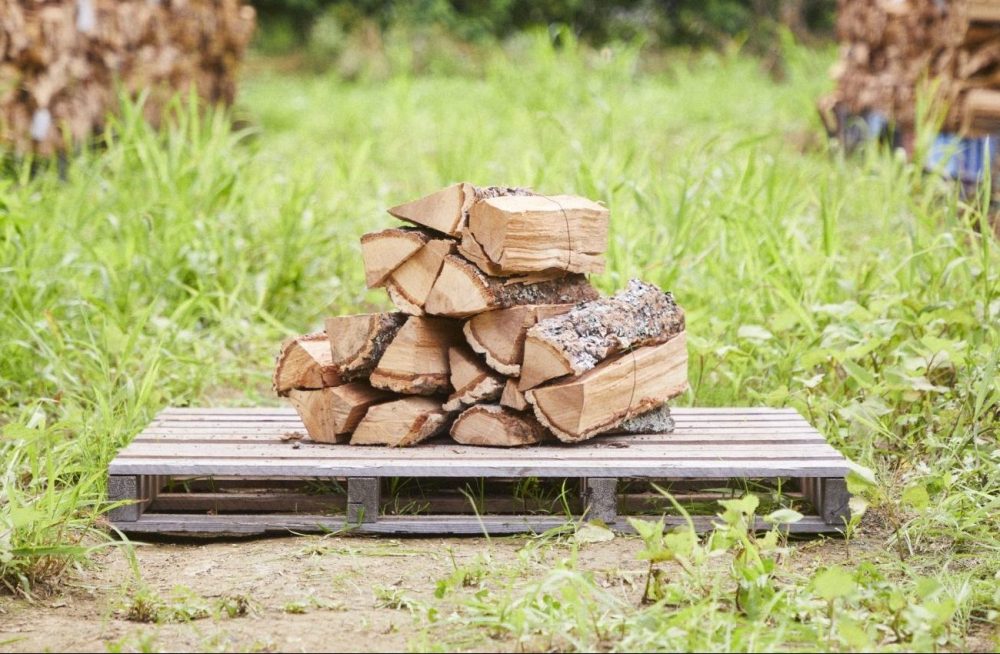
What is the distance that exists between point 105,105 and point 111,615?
4.48 metres

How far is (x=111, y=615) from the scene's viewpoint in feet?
7.39

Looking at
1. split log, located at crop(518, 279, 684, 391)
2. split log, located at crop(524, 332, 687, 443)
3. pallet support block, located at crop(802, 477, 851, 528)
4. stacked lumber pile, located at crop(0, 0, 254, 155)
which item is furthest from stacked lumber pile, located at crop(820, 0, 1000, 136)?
stacked lumber pile, located at crop(0, 0, 254, 155)

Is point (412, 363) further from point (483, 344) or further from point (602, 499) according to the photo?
point (602, 499)

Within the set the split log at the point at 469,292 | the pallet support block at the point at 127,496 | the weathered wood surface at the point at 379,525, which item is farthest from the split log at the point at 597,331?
the pallet support block at the point at 127,496

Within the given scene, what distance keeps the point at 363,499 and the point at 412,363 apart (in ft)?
1.15

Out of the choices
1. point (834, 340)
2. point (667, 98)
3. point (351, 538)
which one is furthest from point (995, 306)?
point (667, 98)

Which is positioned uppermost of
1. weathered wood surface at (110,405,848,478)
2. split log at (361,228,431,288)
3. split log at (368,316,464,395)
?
split log at (361,228,431,288)

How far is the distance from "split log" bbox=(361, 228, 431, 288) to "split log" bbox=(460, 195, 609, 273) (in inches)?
5.1

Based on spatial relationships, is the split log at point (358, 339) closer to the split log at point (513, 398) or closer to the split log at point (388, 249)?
the split log at point (388, 249)

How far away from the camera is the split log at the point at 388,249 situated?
9.42ft

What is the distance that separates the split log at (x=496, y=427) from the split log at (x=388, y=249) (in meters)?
0.40

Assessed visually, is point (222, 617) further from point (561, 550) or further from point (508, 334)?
point (508, 334)

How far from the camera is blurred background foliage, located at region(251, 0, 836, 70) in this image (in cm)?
1338

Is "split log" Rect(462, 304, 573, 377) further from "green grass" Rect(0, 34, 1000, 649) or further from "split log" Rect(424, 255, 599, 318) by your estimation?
"green grass" Rect(0, 34, 1000, 649)
